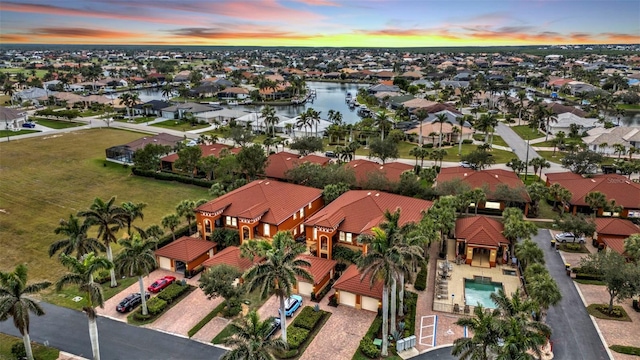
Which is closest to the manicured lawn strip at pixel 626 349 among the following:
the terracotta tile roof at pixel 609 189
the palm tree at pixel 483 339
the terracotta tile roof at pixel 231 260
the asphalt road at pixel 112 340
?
the palm tree at pixel 483 339

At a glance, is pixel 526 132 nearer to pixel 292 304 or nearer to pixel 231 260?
pixel 231 260

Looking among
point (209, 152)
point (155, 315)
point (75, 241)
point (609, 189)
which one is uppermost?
point (209, 152)

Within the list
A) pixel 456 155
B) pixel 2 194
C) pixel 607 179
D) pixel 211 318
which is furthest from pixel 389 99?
pixel 211 318

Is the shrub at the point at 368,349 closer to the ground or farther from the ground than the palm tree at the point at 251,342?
closer to the ground

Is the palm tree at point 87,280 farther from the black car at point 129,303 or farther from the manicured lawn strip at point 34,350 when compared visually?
the black car at point 129,303

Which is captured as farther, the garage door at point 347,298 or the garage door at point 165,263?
the garage door at point 165,263

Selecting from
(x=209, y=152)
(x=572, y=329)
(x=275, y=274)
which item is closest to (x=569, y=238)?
(x=572, y=329)
